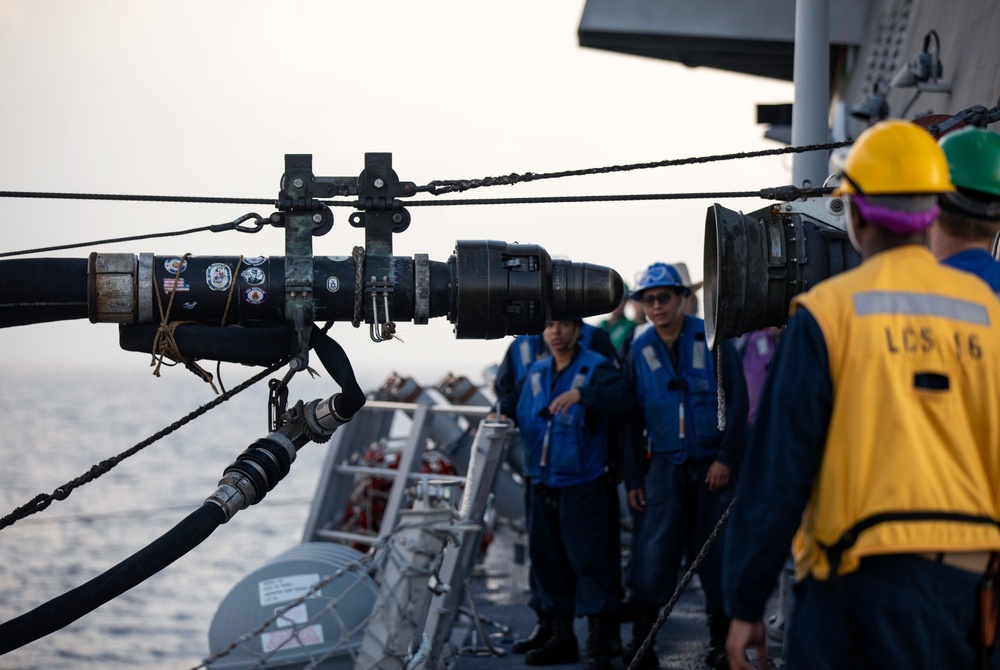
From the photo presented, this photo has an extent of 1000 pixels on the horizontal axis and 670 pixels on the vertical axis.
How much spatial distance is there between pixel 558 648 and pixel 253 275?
2.94 m

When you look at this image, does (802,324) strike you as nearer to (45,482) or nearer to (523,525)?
(523,525)

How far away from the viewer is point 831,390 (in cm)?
261

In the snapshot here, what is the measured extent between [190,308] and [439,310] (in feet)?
2.53

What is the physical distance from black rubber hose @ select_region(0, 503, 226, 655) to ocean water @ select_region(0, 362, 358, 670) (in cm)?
496

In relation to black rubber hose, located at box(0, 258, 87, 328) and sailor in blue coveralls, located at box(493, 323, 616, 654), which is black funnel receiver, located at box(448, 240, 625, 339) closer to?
black rubber hose, located at box(0, 258, 87, 328)

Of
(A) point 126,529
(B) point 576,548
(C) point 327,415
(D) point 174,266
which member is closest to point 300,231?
(D) point 174,266

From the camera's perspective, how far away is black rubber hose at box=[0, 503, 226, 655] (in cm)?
352

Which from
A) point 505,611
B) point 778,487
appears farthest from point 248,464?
point 505,611

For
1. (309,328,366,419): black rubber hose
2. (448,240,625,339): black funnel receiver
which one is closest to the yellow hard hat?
(448,240,625,339): black funnel receiver

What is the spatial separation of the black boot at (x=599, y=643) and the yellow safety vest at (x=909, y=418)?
11.1ft

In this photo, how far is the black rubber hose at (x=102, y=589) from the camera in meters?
3.52

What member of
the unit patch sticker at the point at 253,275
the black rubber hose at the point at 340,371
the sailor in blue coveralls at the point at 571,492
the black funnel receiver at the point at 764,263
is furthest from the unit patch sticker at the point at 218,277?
the sailor in blue coveralls at the point at 571,492

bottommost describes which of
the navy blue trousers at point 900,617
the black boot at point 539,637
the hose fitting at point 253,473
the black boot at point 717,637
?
the black boot at point 539,637

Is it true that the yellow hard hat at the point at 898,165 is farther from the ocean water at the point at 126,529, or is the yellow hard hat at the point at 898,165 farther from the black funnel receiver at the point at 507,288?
the ocean water at the point at 126,529
